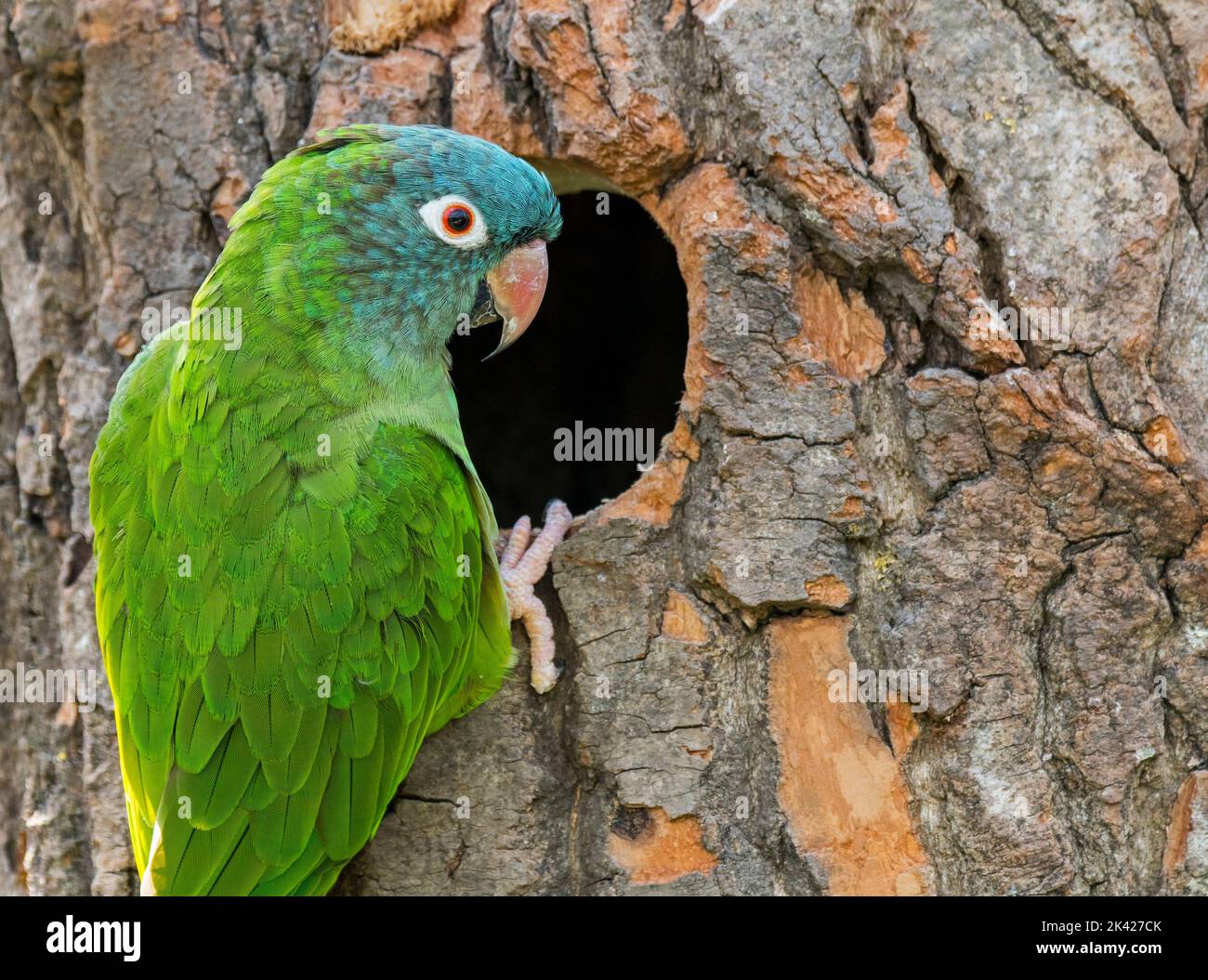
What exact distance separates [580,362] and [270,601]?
243 cm

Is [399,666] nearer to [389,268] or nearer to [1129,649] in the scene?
[389,268]

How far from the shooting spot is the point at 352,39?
3234 millimetres

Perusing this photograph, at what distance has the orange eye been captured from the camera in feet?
9.67

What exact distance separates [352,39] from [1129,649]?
267 cm

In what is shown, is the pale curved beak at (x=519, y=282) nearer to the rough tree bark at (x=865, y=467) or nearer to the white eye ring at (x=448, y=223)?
the white eye ring at (x=448, y=223)

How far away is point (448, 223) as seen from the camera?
2.97 meters

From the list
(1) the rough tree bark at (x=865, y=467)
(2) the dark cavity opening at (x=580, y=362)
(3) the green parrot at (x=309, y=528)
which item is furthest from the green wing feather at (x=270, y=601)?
(2) the dark cavity opening at (x=580, y=362)

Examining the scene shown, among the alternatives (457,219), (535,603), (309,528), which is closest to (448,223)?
(457,219)

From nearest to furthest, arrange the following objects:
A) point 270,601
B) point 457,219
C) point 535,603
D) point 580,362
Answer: point 270,601
point 457,219
point 535,603
point 580,362

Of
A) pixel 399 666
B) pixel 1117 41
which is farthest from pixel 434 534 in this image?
pixel 1117 41

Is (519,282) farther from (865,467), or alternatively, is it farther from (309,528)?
(865,467)

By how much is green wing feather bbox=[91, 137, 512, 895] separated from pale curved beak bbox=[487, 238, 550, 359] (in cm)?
43

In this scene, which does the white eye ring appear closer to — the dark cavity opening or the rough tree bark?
the rough tree bark

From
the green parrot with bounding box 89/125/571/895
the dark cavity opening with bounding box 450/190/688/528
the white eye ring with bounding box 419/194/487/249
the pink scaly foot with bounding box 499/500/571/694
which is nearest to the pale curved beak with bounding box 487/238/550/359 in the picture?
the green parrot with bounding box 89/125/571/895
